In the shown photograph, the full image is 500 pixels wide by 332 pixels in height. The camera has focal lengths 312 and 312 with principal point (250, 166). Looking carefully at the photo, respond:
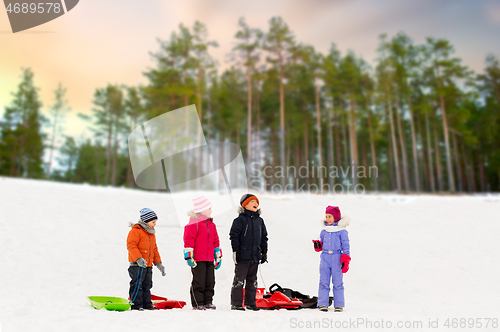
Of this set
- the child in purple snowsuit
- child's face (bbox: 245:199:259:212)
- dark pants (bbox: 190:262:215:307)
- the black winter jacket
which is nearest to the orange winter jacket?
dark pants (bbox: 190:262:215:307)

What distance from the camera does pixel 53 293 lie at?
5.78m

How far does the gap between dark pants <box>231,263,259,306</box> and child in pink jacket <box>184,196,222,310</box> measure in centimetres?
36

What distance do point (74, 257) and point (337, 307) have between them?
6.15 m

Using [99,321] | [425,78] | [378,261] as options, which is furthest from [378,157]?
[99,321]

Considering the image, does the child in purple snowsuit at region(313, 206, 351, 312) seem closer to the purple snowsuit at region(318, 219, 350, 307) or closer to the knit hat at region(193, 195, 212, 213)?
the purple snowsuit at region(318, 219, 350, 307)

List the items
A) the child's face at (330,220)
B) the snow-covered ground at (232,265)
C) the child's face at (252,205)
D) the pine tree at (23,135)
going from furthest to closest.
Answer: the pine tree at (23,135) < the child's face at (330,220) < the child's face at (252,205) < the snow-covered ground at (232,265)

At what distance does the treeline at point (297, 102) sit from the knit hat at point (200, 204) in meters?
18.2

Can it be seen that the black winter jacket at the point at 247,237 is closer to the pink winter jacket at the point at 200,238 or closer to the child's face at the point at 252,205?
the child's face at the point at 252,205

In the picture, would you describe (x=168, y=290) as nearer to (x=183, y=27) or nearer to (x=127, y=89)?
(x=183, y=27)

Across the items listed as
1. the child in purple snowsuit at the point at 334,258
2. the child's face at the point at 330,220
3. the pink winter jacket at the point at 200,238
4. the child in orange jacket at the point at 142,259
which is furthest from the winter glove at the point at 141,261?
the child's face at the point at 330,220

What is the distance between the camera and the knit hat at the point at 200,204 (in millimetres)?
4996

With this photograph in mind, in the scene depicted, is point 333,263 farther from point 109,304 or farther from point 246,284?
point 109,304

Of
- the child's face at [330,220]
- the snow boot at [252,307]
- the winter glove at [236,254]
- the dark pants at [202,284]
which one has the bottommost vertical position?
the snow boot at [252,307]

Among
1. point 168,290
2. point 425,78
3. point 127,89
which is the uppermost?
point 127,89
